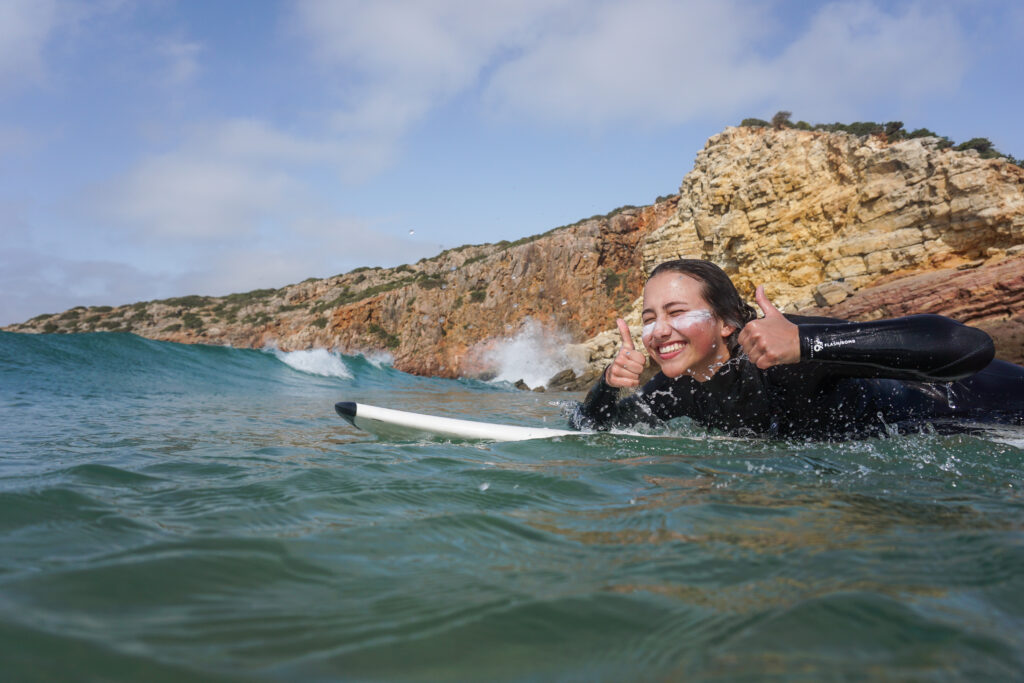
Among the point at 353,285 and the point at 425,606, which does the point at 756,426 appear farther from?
the point at 353,285

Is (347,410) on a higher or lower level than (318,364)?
lower

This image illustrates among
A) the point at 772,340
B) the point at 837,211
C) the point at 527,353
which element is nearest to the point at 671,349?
the point at 772,340

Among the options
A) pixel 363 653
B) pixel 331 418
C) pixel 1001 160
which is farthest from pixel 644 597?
pixel 1001 160

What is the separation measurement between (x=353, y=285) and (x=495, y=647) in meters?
52.5

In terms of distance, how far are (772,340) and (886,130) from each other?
19.4 meters

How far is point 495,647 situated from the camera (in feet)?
3.90

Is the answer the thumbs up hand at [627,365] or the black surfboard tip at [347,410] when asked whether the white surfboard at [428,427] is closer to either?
the black surfboard tip at [347,410]

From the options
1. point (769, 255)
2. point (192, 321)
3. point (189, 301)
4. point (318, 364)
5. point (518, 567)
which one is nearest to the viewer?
point (518, 567)

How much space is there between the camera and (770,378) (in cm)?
358

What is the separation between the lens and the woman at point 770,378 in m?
3.04

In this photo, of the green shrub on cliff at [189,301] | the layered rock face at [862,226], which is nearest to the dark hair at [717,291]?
the layered rock face at [862,226]

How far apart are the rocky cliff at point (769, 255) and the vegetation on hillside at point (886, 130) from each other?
433mm

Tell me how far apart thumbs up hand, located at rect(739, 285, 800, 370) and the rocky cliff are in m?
9.43

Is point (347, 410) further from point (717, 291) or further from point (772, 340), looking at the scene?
point (772, 340)
